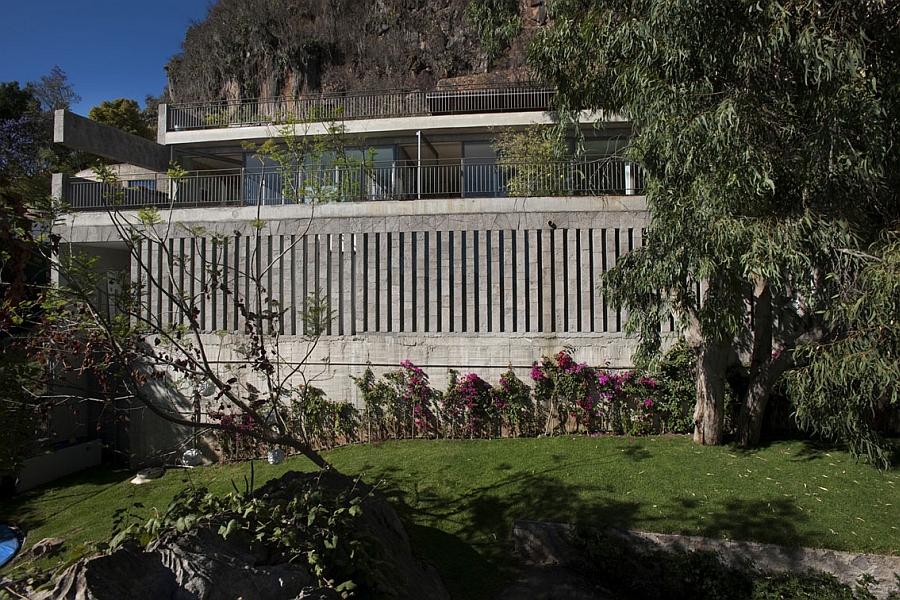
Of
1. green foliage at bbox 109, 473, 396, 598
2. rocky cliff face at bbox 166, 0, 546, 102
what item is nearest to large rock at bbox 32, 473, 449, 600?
green foliage at bbox 109, 473, 396, 598

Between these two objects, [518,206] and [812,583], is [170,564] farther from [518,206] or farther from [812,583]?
[518,206]

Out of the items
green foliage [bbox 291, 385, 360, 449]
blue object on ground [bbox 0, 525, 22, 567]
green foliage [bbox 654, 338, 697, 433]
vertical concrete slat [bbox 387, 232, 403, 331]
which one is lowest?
blue object on ground [bbox 0, 525, 22, 567]

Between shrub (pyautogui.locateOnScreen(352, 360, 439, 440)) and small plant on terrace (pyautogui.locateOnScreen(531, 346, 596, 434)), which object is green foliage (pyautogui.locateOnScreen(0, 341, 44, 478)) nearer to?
shrub (pyautogui.locateOnScreen(352, 360, 439, 440))

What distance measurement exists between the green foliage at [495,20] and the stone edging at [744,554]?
24.6ft

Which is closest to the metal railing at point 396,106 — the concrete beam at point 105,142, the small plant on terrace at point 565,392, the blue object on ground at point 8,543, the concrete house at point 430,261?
the concrete beam at point 105,142

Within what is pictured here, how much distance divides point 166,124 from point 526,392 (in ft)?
42.8

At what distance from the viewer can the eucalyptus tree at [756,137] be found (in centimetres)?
542

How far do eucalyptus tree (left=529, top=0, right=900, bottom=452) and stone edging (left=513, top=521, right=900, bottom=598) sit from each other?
243 centimetres

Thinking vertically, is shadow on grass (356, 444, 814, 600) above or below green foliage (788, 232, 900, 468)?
below

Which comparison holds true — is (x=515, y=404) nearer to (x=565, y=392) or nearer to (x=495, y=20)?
(x=565, y=392)

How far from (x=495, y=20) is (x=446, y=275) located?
14.5 feet

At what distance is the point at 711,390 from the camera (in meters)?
7.59

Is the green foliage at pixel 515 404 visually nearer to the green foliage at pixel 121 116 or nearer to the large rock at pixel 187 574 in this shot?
the large rock at pixel 187 574

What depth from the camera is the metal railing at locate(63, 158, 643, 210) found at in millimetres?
10156
